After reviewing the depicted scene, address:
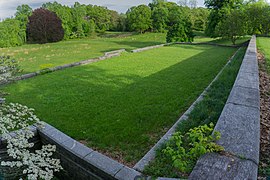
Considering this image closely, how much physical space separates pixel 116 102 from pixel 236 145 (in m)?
3.09

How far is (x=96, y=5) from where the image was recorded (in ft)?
148

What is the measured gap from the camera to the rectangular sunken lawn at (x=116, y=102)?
3082 millimetres

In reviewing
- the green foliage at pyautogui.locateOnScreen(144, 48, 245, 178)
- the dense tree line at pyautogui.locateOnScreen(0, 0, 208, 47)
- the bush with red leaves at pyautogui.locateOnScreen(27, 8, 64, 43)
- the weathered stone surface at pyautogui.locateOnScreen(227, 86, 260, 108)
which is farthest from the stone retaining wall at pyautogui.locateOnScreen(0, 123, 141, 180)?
the bush with red leaves at pyautogui.locateOnScreen(27, 8, 64, 43)

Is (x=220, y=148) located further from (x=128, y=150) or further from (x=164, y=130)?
(x=164, y=130)

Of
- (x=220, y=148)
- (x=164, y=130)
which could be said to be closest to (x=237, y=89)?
(x=164, y=130)

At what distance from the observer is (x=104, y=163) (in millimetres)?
2232

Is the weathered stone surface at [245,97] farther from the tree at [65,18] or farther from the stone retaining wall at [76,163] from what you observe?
the tree at [65,18]

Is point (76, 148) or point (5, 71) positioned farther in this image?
point (76, 148)

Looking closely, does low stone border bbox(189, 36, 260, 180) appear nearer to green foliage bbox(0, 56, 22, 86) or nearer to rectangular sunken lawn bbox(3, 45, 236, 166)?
rectangular sunken lawn bbox(3, 45, 236, 166)

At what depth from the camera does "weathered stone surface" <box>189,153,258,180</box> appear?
1.33 m

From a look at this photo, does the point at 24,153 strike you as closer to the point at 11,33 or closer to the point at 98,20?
the point at 11,33

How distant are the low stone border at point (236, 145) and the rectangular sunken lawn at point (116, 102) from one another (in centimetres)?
121

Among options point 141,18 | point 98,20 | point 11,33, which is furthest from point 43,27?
point 98,20

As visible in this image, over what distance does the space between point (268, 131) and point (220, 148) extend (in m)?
1.21
